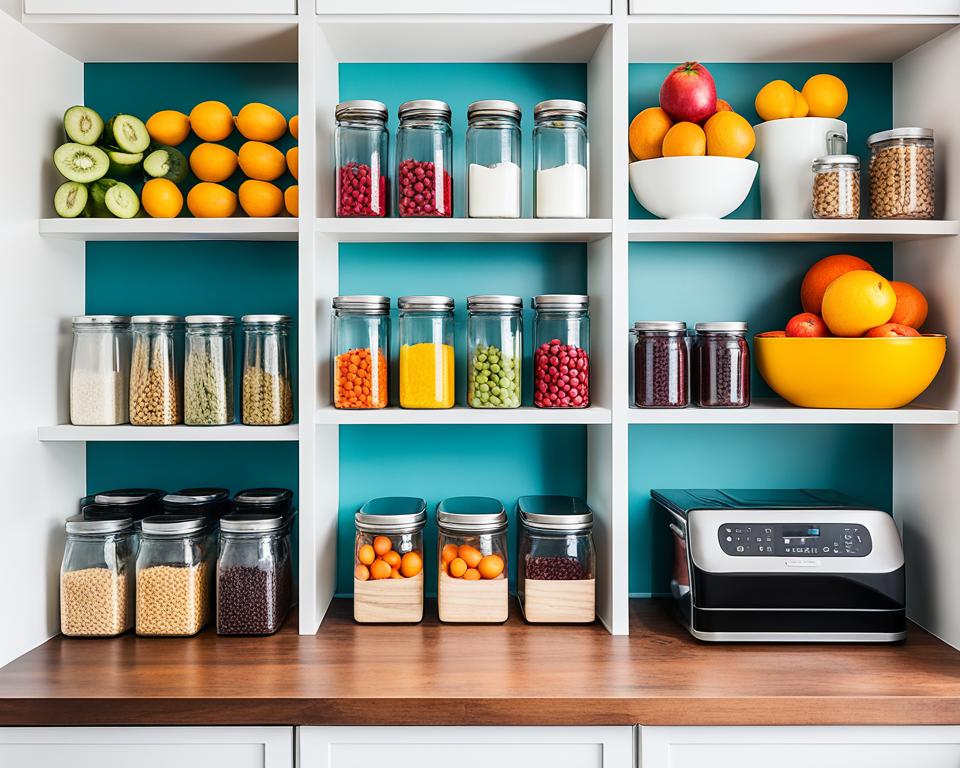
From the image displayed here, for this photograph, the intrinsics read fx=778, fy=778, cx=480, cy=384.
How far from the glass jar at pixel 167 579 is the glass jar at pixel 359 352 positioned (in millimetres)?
395

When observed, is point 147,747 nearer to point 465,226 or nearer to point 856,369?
point 465,226

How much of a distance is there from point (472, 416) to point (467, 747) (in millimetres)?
582

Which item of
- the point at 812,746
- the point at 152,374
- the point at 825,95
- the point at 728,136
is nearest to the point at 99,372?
Result: the point at 152,374

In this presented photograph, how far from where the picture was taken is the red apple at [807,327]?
1.55 meters

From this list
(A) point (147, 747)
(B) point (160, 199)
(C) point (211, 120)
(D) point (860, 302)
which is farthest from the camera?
(C) point (211, 120)

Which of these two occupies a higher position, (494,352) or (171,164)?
(171,164)

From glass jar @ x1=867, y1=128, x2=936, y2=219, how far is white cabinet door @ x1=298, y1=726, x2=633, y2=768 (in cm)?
112

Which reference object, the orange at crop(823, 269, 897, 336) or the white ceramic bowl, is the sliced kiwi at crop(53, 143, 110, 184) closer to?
the white ceramic bowl

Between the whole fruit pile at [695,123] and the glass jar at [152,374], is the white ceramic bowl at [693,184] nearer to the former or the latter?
the whole fruit pile at [695,123]

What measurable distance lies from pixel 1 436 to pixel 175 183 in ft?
2.10

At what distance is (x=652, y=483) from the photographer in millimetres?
1817

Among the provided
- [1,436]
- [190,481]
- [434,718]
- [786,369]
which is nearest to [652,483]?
[786,369]

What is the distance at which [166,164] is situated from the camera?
66.1 inches

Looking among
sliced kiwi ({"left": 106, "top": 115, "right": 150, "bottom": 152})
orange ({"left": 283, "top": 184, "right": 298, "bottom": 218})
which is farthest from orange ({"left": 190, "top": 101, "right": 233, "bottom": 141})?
orange ({"left": 283, "top": 184, "right": 298, "bottom": 218})
